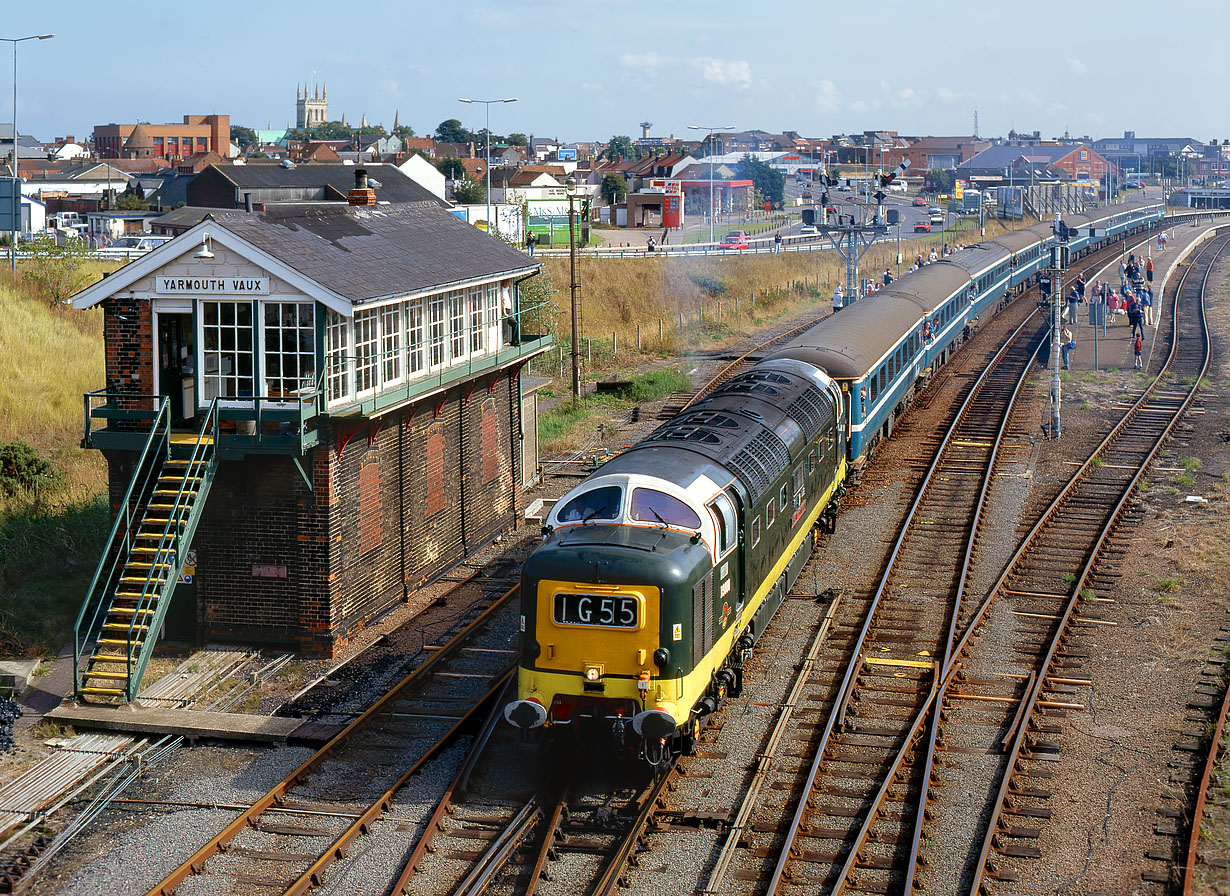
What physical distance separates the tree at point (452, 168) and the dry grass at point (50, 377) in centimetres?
6836

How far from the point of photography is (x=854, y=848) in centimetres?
1295

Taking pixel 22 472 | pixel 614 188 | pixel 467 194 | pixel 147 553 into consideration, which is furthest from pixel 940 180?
pixel 147 553

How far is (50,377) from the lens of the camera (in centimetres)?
3381

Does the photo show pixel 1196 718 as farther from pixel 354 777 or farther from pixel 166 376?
pixel 166 376

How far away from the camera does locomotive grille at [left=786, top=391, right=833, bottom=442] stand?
21.9 metres

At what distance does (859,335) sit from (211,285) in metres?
16.8

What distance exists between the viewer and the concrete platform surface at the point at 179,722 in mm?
16219

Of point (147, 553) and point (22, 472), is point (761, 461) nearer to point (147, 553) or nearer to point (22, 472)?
point (147, 553)

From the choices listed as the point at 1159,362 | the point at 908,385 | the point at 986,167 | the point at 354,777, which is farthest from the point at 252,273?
the point at 986,167

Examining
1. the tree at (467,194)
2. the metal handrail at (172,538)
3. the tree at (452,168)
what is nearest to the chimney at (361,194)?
the metal handrail at (172,538)

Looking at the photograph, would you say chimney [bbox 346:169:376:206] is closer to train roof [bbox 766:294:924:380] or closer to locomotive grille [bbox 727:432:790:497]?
train roof [bbox 766:294:924:380]

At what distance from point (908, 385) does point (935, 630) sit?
54.5 feet

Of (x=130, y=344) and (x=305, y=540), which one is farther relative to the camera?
(x=130, y=344)

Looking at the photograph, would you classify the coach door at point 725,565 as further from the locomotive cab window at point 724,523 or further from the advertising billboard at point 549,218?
the advertising billboard at point 549,218
